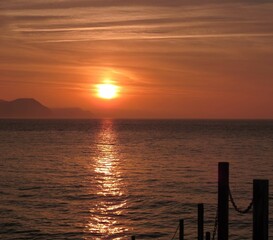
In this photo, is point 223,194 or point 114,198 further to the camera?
point 114,198

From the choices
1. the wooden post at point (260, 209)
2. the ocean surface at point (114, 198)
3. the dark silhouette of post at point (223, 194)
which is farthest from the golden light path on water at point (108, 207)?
the wooden post at point (260, 209)

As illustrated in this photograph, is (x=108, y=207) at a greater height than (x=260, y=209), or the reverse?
(x=108, y=207)

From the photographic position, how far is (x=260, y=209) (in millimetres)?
13125

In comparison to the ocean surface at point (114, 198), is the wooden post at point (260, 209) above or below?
below

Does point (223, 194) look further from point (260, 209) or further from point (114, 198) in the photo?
point (114, 198)

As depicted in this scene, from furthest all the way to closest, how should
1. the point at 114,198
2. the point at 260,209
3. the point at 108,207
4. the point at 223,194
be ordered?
1. the point at 114,198
2. the point at 108,207
3. the point at 223,194
4. the point at 260,209

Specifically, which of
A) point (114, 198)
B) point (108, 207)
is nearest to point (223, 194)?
point (108, 207)

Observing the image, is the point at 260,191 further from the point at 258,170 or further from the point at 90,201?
the point at 258,170

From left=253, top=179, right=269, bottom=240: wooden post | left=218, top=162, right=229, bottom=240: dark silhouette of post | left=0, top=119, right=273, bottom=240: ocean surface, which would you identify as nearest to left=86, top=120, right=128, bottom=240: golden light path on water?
left=0, top=119, right=273, bottom=240: ocean surface

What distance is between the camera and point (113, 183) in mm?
50000

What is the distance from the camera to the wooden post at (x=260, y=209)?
13040 mm

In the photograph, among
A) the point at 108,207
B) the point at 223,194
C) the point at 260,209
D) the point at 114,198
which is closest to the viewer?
the point at 260,209

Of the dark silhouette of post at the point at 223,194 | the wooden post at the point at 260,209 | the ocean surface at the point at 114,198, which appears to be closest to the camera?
the wooden post at the point at 260,209

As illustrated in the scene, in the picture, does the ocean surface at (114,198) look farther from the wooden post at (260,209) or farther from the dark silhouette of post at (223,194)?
the wooden post at (260,209)
